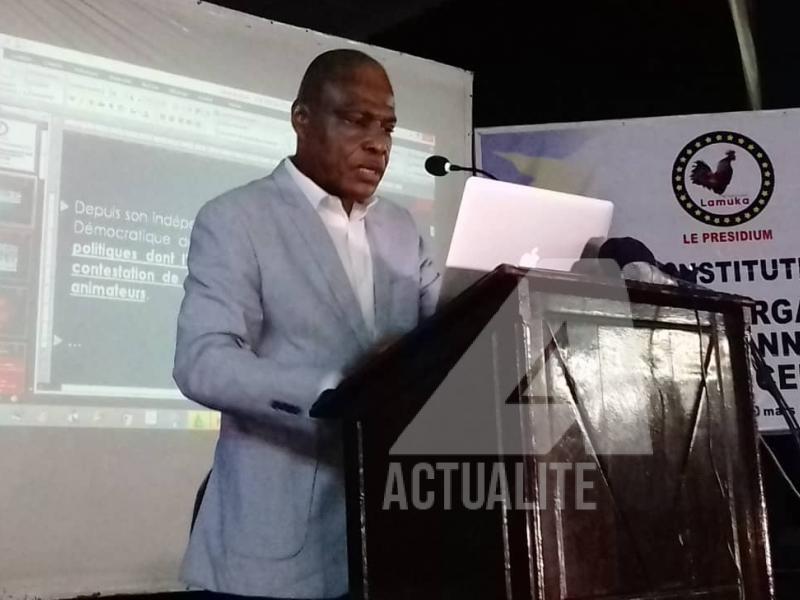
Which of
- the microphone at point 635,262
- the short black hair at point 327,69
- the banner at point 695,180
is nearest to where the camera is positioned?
the microphone at point 635,262

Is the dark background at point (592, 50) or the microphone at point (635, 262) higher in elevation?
the dark background at point (592, 50)

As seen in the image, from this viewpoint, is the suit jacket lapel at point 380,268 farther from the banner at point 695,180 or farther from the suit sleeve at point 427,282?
the banner at point 695,180

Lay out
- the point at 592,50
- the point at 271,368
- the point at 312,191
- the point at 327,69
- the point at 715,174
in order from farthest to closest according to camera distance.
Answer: the point at 592,50 < the point at 715,174 < the point at 327,69 < the point at 312,191 < the point at 271,368

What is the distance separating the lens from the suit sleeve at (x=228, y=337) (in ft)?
5.22

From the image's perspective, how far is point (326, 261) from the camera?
182 cm

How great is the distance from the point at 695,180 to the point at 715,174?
5 cm

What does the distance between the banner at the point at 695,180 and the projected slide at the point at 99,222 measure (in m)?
0.84

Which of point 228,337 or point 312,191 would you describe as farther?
point 312,191

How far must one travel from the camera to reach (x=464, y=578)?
1.11 meters

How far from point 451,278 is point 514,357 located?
354mm

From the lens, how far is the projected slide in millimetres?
1797

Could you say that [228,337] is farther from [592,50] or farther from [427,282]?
[592,50]

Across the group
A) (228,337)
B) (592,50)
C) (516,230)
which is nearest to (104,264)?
(228,337)

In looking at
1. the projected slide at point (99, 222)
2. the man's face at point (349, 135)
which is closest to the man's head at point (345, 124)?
the man's face at point (349, 135)
